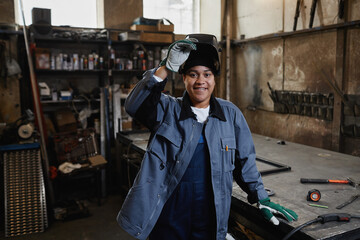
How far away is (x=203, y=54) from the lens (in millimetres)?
1670

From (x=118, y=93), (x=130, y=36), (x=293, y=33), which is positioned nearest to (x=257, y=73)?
(x=293, y=33)

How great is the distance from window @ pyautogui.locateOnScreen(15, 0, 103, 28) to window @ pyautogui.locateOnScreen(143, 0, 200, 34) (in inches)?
36.0

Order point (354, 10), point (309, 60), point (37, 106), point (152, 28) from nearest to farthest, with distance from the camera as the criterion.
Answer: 1. point (354, 10)
2. point (37, 106)
3. point (309, 60)
4. point (152, 28)

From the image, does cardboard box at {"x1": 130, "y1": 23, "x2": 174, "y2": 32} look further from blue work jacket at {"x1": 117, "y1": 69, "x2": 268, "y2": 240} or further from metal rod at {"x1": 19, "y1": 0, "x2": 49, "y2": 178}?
blue work jacket at {"x1": 117, "y1": 69, "x2": 268, "y2": 240}

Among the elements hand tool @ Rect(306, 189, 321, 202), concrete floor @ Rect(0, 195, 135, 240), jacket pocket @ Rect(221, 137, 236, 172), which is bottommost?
concrete floor @ Rect(0, 195, 135, 240)

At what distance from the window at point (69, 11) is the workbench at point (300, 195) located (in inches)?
140

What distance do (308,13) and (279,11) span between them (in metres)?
0.59

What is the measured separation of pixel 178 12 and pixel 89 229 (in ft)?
13.2

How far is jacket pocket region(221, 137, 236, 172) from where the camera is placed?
1.64 meters

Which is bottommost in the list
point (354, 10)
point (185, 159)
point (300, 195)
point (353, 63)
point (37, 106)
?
point (300, 195)

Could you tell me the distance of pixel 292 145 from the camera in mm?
3455

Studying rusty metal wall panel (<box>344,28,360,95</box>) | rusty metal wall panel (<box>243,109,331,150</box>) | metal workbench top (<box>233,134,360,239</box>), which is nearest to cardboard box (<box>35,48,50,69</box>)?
metal workbench top (<box>233,134,360,239</box>)

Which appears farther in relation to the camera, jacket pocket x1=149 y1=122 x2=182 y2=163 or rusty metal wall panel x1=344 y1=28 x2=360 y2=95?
rusty metal wall panel x1=344 y1=28 x2=360 y2=95

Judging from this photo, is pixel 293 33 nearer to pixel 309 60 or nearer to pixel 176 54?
pixel 309 60
